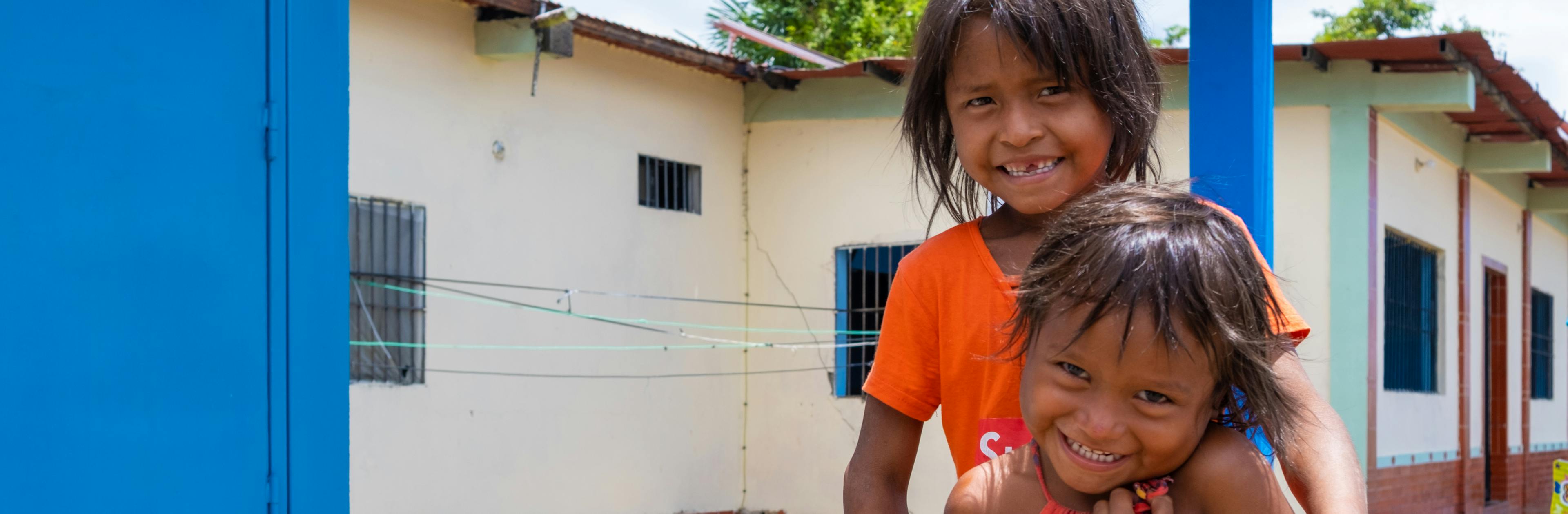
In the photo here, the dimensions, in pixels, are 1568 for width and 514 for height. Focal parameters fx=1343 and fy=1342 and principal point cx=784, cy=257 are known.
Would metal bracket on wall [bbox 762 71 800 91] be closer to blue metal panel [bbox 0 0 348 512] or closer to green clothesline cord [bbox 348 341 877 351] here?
green clothesline cord [bbox 348 341 877 351]

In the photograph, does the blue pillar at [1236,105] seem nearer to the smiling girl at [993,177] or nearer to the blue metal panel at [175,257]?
the smiling girl at [993,177]

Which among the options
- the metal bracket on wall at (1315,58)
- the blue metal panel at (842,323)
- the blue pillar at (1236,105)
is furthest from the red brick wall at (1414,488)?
the blue pillar at (1236,105)

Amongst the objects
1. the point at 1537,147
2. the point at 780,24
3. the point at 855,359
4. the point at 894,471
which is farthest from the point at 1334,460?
the point at 780,24

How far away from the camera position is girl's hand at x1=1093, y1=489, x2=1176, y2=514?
48.8 inches

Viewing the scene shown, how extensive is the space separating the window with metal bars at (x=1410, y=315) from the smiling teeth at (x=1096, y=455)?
8.00m

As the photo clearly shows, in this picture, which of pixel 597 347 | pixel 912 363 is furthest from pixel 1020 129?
pixel 597 347

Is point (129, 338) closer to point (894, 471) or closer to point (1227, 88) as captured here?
point (894, 471)

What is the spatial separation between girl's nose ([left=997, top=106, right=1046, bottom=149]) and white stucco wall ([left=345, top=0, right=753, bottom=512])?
5.50 metres

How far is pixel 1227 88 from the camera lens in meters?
1.99

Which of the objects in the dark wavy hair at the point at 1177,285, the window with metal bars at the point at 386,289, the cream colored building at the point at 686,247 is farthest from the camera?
the cream colored building at the point at 686,247

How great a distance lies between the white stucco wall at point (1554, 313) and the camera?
12859mm

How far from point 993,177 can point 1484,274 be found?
10910mm

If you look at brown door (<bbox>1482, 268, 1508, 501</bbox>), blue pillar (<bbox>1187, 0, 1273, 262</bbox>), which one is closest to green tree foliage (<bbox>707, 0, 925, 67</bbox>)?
brown door (<bbox>1482, 268, 1508, 501</bbox>)

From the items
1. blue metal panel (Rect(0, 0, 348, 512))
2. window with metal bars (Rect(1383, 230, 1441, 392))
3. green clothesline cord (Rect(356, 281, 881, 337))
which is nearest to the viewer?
blue metal panel (Rect(0, 0, 348, 512))
